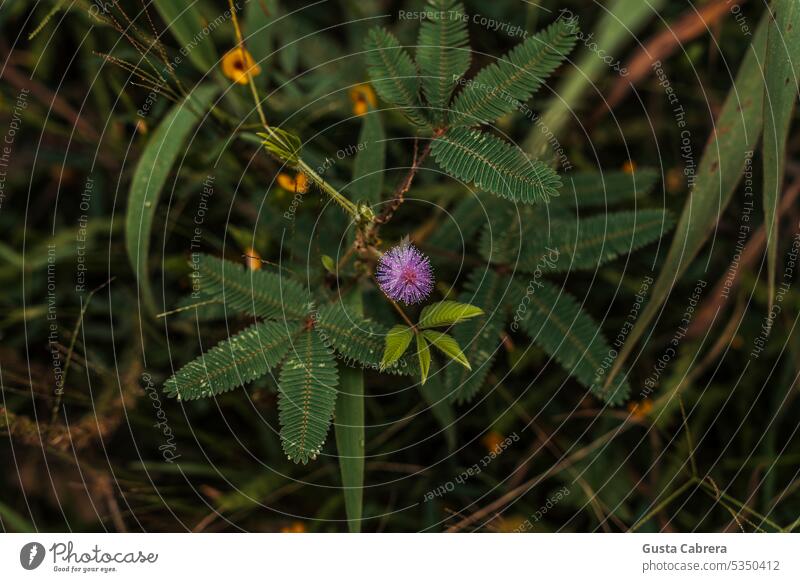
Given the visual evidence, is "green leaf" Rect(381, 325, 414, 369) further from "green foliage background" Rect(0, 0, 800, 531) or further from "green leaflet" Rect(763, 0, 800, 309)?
"green leaflet" Rect(763, 0, 800, 309)

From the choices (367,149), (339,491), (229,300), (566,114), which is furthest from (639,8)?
(339,491)

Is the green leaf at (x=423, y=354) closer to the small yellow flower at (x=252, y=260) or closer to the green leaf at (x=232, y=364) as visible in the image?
the green leaf at (x=232, y=364)

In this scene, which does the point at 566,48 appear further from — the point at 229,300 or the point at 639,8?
the point at 229,300

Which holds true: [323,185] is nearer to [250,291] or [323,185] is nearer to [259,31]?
[250,291]

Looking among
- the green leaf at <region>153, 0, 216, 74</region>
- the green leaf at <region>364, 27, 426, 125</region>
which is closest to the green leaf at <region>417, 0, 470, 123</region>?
the green leaf at <region>364, 27, 426, 125</region>

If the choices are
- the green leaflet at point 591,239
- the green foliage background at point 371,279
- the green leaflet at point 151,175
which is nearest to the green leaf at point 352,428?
the green foliage background at point 371,279
